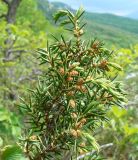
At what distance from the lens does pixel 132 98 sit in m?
9.20

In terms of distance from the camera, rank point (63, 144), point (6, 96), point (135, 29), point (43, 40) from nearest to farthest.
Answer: point (63, 144) < point (6, 96) < point (43, 40) < point (135, 29)

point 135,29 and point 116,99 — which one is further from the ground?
point 116,99

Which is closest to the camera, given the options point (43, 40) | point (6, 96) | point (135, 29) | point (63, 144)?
point (63, 144)

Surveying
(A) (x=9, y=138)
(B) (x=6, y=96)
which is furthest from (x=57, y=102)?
(B) (x=6, y=96)

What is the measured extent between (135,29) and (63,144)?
197 m

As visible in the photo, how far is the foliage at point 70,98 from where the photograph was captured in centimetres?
177

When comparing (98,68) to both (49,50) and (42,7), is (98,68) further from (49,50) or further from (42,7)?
(42,7)

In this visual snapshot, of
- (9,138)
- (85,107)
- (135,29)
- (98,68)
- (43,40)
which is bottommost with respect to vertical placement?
(135,29)

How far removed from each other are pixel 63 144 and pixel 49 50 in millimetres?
370

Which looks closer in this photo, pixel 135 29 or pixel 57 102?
pixel 57 102

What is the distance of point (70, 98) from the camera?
5.87 ft

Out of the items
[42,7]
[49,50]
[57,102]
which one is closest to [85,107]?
[57,102]

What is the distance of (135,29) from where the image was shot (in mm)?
195625

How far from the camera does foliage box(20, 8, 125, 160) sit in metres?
1.77
